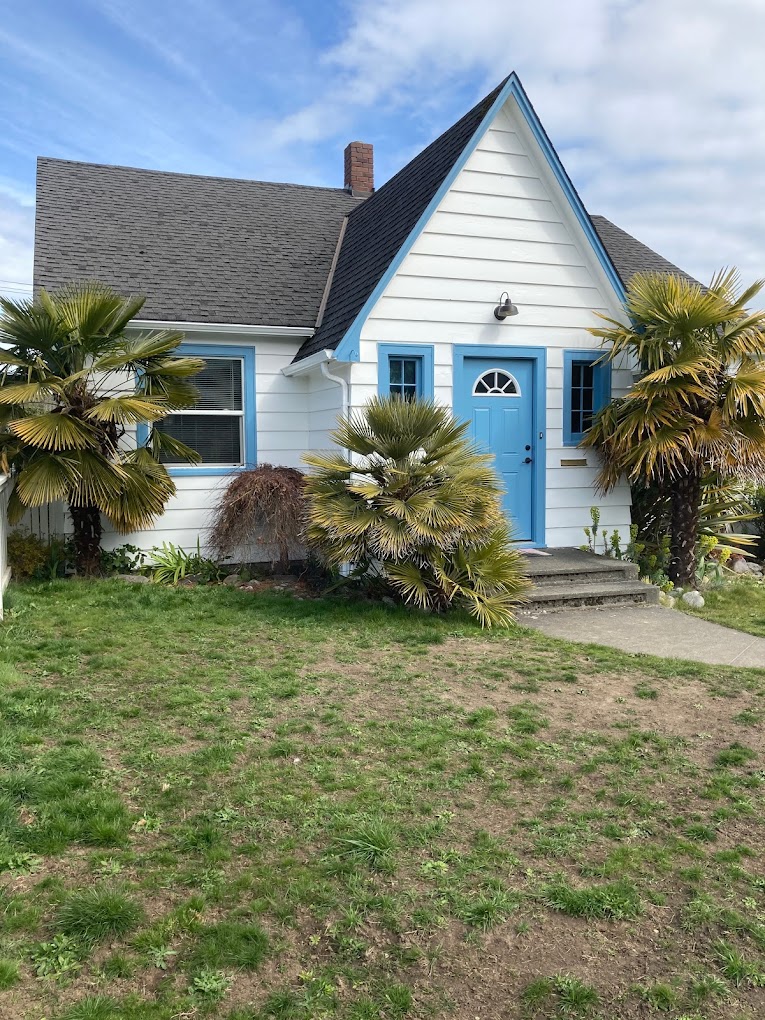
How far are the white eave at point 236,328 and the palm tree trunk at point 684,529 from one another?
498cm

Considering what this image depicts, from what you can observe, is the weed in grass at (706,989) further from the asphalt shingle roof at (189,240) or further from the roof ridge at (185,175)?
the roof ridge at (185,175)

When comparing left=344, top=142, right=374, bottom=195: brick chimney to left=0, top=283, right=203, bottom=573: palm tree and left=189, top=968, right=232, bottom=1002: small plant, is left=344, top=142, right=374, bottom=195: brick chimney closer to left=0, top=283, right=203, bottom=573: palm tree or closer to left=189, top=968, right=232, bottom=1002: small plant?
left=0, top=283, right=203, bottom=573: palm tree

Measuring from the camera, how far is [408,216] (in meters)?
9.55

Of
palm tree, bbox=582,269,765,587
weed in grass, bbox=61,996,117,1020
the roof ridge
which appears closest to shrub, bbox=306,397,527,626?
palm tree, bbox=582,269,765,587

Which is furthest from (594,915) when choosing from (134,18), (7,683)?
(134,18)

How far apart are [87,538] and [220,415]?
2.35 m

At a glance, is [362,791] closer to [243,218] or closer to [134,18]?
[243,218]

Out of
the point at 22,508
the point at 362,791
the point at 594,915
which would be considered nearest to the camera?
the point at 594,915

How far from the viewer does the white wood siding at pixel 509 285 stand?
9.27 meters

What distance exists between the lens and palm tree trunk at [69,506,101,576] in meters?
8.96

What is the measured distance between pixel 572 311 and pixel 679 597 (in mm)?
3711

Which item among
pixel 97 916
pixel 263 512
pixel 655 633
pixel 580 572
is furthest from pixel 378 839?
pixel 263 512

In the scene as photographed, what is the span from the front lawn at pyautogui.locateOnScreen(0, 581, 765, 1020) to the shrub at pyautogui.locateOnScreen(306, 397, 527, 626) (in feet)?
4.50

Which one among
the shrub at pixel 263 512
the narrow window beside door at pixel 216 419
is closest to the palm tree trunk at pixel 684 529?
the shrub at pixel 263 512
